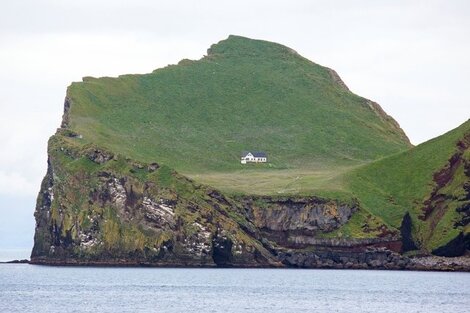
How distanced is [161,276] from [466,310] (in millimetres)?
66342

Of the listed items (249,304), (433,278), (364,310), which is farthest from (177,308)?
(433,278)

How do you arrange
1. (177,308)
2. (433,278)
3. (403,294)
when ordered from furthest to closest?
(433,278) < (403,294) < (177,308)

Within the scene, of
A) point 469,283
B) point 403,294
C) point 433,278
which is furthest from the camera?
point 433,278

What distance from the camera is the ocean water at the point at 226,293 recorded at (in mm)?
138625

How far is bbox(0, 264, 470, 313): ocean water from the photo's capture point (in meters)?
139

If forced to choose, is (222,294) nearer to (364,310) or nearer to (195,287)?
(195,287)

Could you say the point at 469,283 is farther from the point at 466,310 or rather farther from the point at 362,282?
the point at 466,310

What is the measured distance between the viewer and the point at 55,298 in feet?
491

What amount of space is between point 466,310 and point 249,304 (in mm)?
23840

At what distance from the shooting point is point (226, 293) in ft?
521

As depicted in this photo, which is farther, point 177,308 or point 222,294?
point 222,294

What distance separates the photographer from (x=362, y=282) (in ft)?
609

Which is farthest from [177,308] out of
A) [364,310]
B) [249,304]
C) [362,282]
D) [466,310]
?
[362,282]

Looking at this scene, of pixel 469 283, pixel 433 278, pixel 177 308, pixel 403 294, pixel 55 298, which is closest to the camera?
pixel 177 308
